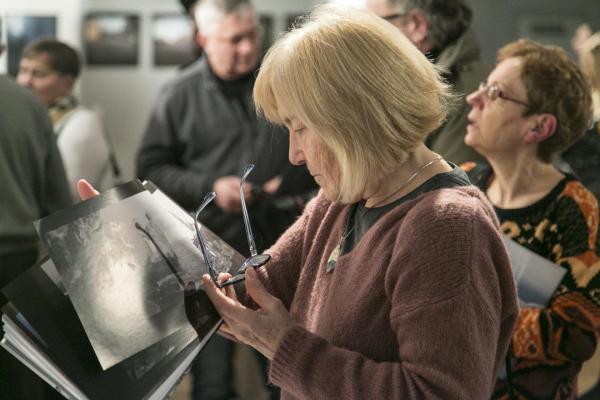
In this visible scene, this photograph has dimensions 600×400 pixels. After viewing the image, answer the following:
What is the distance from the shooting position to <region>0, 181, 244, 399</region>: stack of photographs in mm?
1226

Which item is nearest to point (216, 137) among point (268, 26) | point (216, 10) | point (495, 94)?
point (216, 10)

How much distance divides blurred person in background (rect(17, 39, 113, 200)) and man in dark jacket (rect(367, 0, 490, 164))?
1.57 meters

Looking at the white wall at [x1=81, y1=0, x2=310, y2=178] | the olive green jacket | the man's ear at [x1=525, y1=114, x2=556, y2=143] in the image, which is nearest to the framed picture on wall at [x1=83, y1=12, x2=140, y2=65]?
the white wall at [x1=81, y1=0, x2=310, y2=178]

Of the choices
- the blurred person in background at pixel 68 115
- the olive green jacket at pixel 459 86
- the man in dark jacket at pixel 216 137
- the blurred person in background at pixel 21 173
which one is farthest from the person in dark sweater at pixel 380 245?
the blurred person in background at pixel 68 115

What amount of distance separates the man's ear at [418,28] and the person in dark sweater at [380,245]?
101cm

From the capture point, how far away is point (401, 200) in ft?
4.19

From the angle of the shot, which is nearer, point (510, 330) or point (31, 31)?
point (510, 330)

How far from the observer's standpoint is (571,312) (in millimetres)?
1769

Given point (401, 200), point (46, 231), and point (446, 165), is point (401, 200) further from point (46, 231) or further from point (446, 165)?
point (46, 231)

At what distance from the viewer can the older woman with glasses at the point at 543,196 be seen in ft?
5.79

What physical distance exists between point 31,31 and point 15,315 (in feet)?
11.5

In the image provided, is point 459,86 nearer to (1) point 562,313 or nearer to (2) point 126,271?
(1) point 562,313

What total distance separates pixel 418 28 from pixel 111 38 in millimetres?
2793

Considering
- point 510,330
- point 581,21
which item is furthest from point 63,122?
point 581,21
